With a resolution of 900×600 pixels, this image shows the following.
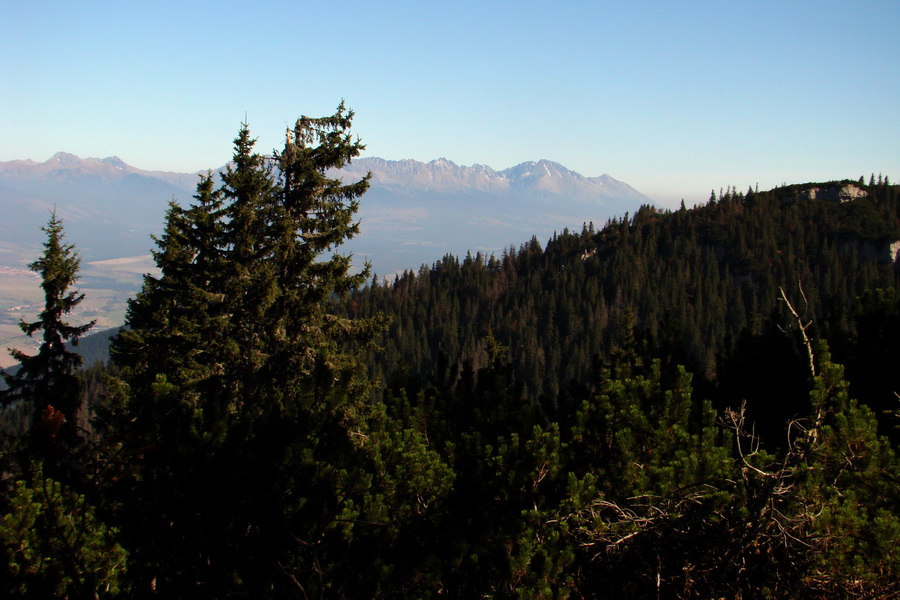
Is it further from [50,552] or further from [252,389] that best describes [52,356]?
[50,552]

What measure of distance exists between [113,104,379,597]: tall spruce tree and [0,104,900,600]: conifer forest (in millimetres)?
38

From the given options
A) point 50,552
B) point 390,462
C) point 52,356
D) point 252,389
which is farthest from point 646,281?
point 50,552

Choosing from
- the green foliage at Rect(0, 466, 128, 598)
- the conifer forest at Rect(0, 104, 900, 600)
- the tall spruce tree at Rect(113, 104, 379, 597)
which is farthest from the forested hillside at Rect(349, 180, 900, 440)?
the green foliage at Rect(0, 466, 128, 598)

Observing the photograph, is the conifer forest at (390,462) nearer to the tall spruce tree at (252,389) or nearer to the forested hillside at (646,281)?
the tall spruce tree at (252,389)

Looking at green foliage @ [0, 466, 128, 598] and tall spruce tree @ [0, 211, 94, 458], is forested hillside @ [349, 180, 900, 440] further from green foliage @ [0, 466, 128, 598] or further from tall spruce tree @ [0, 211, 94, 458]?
green foliage @ [0, 466, 128, 598]

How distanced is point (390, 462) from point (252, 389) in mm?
7234

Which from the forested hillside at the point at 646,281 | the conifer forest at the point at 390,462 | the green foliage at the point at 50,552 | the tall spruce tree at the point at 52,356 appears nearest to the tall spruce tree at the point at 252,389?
the conifer forest at the point at 390,462

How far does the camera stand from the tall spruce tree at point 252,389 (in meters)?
6.20

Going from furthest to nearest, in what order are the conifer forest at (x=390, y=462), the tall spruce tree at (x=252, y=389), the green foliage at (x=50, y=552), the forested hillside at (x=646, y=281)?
the forested hillside at (x=646, y=281) < the tall spruce tree at (x=252, y=389) < the green foliage at (x=50, y=552) < the conifer forest at (x=390, y=462)

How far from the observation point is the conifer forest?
4941 mm

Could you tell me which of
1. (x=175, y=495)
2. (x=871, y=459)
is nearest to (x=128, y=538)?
(x=175, y=495)

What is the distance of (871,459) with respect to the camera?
654 cm

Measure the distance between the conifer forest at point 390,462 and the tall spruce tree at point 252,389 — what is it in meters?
0.04

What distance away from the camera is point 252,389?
1370 cm
